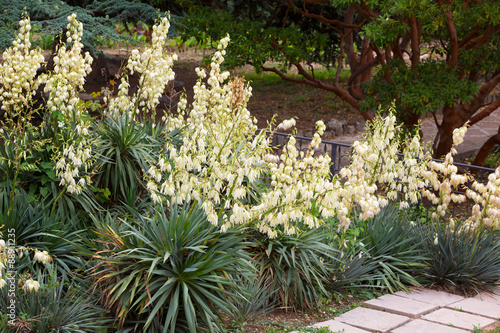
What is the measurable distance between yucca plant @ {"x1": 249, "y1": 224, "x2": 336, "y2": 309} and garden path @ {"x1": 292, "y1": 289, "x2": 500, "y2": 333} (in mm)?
407

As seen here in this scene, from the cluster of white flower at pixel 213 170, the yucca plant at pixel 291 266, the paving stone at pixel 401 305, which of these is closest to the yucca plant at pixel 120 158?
the cluster of white flower at pixel 213 170

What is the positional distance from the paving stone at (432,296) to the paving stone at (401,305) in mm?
110

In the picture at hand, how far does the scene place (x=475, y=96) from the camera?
10.5 meters

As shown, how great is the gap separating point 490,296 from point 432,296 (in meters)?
0.64

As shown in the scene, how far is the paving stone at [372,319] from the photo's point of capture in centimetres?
479

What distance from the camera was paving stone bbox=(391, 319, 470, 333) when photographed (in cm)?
475

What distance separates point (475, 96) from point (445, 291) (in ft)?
18.8

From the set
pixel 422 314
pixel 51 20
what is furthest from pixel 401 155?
pixel 51 20

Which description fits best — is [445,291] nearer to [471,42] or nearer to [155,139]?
[155,139]

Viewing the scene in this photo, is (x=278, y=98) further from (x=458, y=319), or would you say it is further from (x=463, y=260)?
(x=458, y=319)

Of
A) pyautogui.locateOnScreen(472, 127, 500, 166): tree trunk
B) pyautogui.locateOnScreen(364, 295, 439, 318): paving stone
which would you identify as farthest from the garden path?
pyautogui.locateOnScreen(472, 127, 500, 166): tree trunk

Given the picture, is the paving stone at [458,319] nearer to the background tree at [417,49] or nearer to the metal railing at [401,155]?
the metal railing at [401,155]

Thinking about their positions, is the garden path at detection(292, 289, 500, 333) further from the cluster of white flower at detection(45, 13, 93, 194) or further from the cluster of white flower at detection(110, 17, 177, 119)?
the cluster of white flower at detection(110, 17, 177, 119)

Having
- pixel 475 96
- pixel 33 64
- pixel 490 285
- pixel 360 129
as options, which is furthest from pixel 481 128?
pixel 33 64
